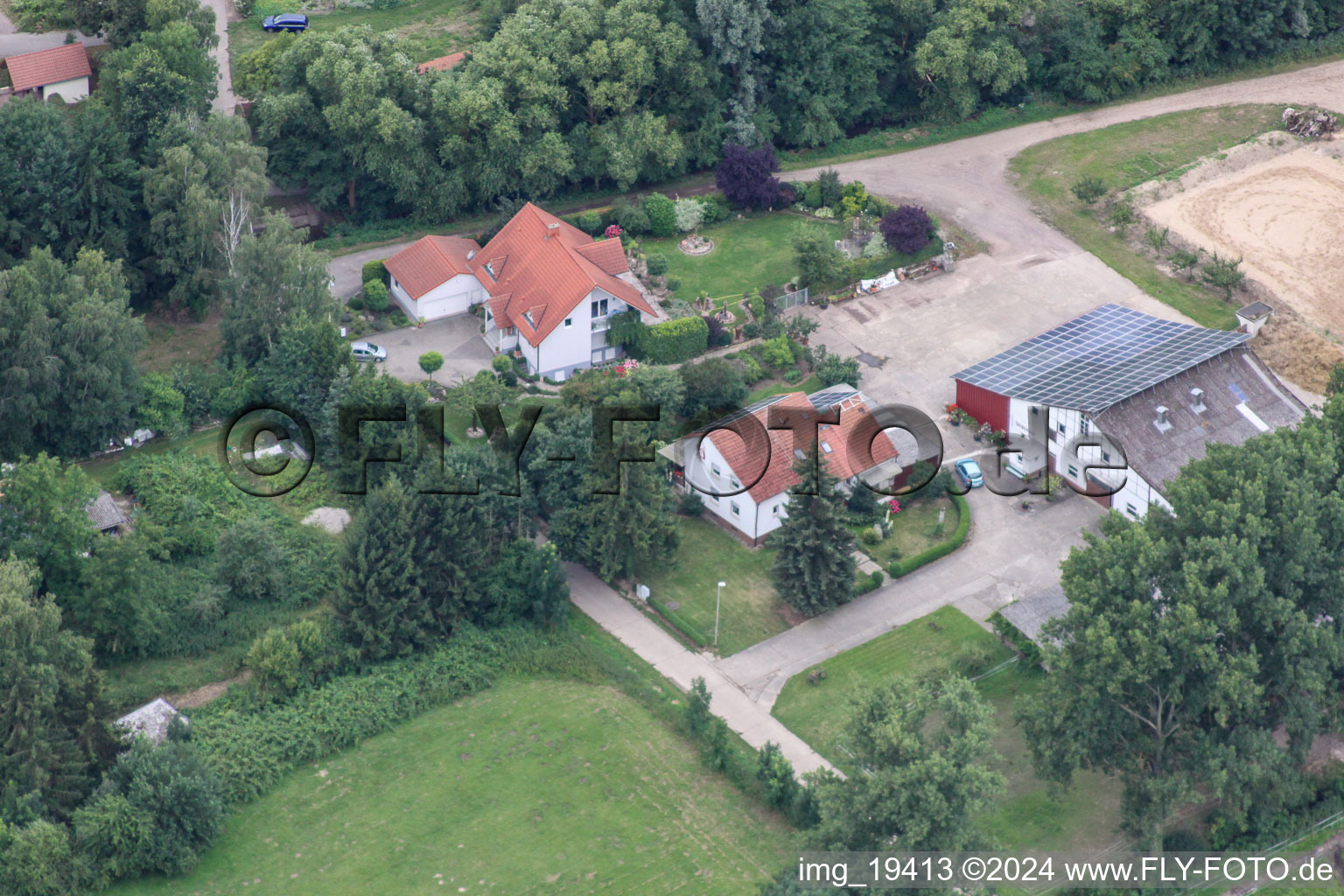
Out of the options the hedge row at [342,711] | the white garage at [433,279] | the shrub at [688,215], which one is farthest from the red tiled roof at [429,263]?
the hedge row at [342,711]

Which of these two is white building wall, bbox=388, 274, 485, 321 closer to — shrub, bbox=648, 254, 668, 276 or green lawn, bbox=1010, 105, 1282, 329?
shrub, bbox=648, 254, 668, 276

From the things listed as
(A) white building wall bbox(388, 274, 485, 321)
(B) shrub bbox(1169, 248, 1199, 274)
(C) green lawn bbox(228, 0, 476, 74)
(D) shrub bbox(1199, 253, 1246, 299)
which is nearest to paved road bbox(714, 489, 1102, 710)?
(D) shrub bbox(1199, 253, 1246, 299)

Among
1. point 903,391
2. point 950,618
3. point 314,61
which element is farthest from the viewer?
point 314,61

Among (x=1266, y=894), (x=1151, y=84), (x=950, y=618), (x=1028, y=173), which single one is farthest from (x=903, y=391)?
(x=1151, y=84)

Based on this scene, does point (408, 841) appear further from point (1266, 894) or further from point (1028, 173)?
point (1028, 173)

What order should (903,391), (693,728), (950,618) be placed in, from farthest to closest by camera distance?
(903,391) < (950,618) < (693,728)

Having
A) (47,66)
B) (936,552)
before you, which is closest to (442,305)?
(47,66)

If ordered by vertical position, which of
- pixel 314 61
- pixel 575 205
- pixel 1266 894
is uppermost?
pixel 314 61
